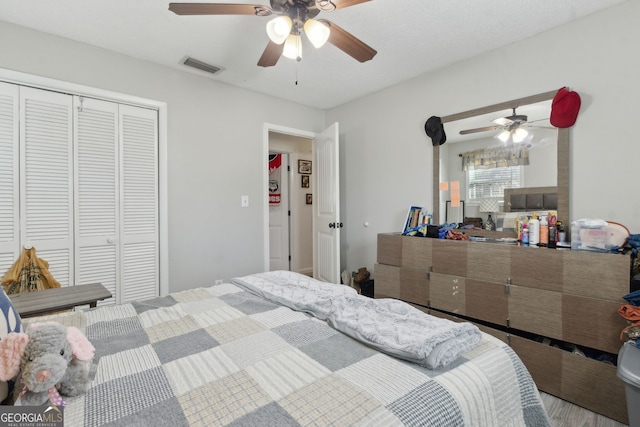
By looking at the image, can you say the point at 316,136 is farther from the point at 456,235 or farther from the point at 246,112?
the point at 456,235

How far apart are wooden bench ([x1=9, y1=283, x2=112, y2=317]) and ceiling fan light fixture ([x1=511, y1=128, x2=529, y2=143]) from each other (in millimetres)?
3105

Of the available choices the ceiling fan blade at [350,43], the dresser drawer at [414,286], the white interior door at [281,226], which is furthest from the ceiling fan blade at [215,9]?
the white interior door at [281,226]

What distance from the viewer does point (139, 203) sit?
2.73 meters

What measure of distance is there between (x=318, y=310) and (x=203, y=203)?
83.3 inches

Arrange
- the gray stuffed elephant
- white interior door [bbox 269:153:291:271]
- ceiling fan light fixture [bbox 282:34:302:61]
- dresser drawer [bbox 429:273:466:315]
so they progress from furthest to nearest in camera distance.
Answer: white interior door [bbox 269:153:291:271] < dresser drawer [bbox 429:273:466:315] < ceiling fan light fixture [bbox 282:34:302:61] < the gray stuffed elephant

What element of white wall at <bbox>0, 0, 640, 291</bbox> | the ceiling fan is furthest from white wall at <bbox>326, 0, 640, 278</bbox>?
the ceiling fan

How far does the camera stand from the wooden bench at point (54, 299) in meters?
1.60

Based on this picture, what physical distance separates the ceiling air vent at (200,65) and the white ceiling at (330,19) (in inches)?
2.4

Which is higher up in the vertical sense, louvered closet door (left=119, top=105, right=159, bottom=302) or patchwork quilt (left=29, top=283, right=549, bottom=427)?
louvered closet door (left=119, top=105, right=159, bottom=302)

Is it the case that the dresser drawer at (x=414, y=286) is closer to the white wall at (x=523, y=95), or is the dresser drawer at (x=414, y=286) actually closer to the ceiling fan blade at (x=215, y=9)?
the white wall at (x=523, y=95)

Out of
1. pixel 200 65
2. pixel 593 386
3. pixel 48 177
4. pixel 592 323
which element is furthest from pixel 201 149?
pixel 593 386

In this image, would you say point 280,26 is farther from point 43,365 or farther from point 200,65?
point 43,365

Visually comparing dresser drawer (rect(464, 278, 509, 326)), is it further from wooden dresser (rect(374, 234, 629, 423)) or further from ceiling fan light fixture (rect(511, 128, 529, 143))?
ceiling fan light fixture (rect(511, 128, 529, 143))

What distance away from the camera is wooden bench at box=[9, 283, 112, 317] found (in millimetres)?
1598
